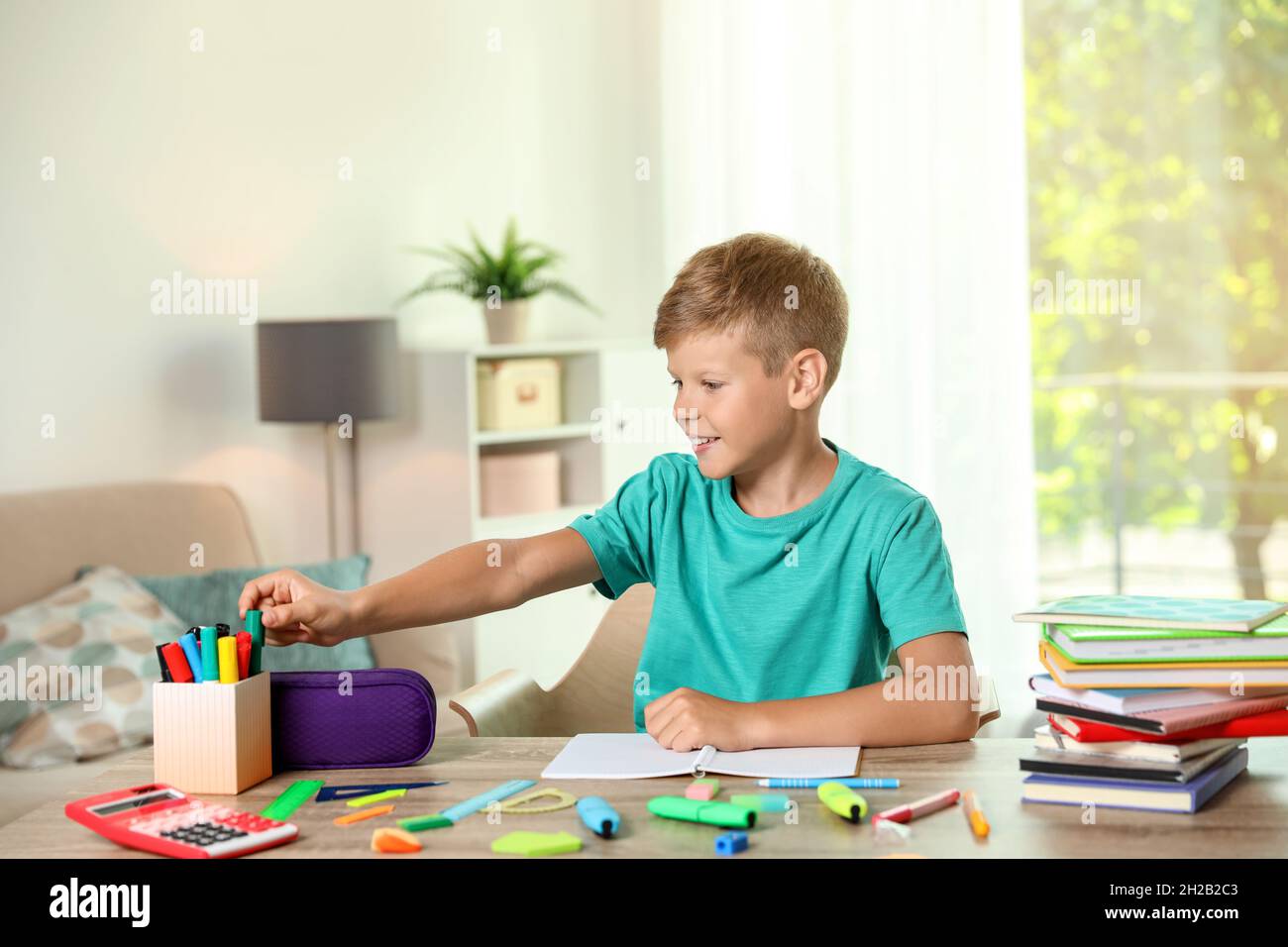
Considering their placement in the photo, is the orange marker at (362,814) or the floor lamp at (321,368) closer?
the orange marker at (362,814)

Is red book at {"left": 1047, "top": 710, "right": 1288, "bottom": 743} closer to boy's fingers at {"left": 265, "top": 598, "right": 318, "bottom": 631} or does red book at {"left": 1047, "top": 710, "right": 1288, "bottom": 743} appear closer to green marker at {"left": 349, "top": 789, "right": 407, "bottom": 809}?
green marker at {"left": 349, "top": 789, "right": 407, "bottom": 809}

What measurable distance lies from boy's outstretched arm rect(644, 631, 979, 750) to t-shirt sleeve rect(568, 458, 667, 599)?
0.33 metres

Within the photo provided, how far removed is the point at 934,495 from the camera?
→ 3938mm

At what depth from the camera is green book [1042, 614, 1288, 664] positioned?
116cm

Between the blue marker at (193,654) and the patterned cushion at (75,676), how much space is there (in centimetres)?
154

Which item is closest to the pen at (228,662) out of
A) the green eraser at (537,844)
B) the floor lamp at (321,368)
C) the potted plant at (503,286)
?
the green eraser at (537,844)

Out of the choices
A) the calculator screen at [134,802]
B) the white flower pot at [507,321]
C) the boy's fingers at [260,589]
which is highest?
the white flower pot at [507,321]

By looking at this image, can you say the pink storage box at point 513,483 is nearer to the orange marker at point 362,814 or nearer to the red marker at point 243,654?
the red marker at point 243,654

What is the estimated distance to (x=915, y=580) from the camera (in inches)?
57.9

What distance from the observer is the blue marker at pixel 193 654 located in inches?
49.3

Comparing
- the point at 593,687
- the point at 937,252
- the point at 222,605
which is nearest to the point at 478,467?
the point at 222,605

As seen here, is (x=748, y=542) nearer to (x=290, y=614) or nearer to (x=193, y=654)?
(x=290, y=614)
